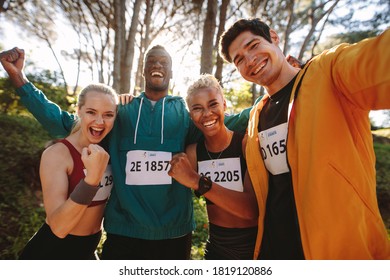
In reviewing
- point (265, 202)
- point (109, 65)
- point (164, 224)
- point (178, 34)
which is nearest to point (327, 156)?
point (265, 202)

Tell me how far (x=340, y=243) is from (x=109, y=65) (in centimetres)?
1419

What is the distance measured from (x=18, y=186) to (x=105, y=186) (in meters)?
4.44

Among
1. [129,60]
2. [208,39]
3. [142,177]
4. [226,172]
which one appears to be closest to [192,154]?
[226,172]

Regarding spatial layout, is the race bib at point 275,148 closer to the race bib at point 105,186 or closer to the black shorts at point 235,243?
the black shorts at point 235,243

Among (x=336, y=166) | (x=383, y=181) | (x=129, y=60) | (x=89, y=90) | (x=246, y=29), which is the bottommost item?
(x=336, y=166)

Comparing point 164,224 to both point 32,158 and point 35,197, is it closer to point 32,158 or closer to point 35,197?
point 35,197

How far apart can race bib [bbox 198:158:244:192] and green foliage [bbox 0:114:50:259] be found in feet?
10.2

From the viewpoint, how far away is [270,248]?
173 cm

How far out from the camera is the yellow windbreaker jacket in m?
1.29

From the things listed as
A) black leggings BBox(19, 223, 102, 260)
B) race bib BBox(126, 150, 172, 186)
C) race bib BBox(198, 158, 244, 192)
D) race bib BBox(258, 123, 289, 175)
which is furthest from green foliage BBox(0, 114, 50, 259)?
race bib BBox(258, 123, 289, 175)

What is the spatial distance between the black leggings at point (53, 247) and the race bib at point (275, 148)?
4.83ft

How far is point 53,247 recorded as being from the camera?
1.81 m

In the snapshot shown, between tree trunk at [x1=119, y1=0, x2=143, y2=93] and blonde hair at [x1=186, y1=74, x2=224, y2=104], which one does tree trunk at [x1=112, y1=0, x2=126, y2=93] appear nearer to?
tree trunk at [x1=119, y1=0, x2=143, y2=93]

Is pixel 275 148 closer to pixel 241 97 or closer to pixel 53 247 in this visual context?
pixel 53 247
